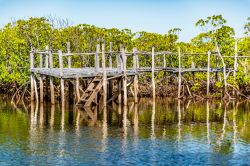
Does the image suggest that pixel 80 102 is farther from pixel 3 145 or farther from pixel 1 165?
pixel 1 165

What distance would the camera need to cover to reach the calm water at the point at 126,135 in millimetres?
20125

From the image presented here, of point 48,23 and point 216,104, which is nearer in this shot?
point 216,104

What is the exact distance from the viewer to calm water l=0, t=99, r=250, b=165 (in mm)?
20125

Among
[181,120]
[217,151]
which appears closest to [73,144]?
[217,151]

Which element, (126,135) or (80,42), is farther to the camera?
(80,42)

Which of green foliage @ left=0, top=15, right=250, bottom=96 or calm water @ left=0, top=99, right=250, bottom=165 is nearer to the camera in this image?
calm water @ left=0, top=99, right=250, bottom=165

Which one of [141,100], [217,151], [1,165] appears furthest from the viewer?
[141,100]

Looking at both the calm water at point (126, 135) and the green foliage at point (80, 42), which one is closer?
the calm water at point (126, 135)

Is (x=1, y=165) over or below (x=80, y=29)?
below

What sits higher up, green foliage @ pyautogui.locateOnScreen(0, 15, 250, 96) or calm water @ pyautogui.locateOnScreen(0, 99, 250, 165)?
green foliage @ pyautogui.locateOnScreen(0, 15, 250, 96)

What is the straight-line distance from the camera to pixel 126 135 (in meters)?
25.1

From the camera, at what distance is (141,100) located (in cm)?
4231

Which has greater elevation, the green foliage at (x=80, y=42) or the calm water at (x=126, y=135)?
the green foliage at (x=80, y=42)

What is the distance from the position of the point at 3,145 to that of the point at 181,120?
11310mm
